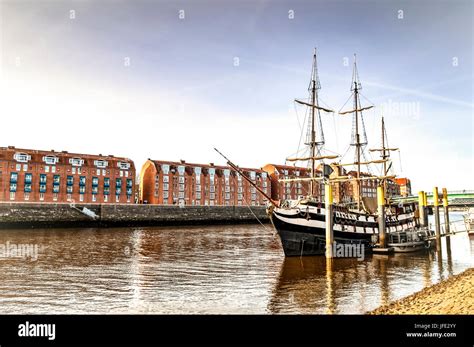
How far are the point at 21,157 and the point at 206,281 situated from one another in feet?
251

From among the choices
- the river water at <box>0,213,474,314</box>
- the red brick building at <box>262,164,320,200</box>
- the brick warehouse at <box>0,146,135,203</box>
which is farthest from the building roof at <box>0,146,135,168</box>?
the river water at <box>0,213,474,314</box>

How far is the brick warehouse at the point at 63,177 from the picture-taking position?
80750mm

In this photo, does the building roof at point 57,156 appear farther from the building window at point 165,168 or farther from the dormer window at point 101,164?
the building window at point 165,168

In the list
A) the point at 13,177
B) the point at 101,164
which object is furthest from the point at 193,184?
the point at 13,177

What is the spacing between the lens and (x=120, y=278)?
67.9 feet

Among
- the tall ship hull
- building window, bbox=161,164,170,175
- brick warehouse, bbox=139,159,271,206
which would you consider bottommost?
the tall ship hull

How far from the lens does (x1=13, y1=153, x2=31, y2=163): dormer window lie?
8144 cm

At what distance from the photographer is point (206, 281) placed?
65.3ft

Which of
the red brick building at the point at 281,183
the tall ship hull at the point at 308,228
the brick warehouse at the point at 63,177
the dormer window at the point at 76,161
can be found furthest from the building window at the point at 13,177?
the tall ship hull at the point at 308,228

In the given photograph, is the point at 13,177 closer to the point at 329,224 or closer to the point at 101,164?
the point at 101,164

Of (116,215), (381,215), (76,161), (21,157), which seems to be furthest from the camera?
(76,161)

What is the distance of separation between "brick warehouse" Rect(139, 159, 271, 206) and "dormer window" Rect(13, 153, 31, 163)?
28602mm

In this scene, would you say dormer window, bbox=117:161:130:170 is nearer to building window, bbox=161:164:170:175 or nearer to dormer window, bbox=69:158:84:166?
dormer window, bbox=69:158:84:166
